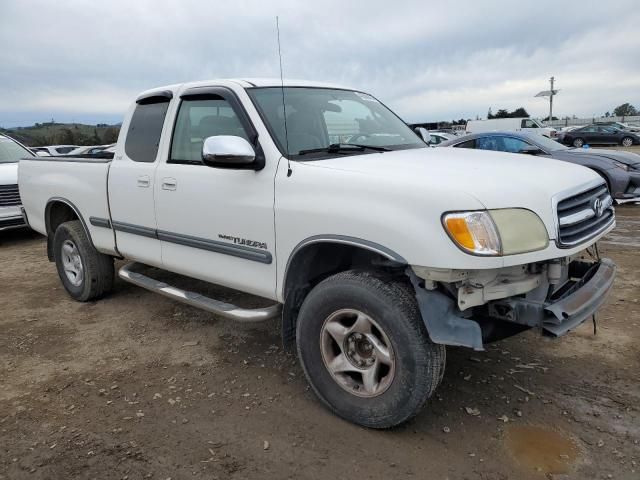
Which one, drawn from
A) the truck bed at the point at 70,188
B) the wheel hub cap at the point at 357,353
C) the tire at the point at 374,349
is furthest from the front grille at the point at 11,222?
the wheel hub cap at the point at 357,353

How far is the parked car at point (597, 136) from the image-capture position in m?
30.6

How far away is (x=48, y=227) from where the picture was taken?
5.78 meters

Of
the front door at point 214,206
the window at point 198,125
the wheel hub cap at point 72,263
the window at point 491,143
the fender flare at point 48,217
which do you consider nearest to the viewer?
the front door at point 214,206

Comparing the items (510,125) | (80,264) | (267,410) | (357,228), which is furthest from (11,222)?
(510,125)

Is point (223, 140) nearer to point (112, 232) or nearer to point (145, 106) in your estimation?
point (145, 106)

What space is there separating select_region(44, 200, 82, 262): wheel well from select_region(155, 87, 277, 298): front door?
2.10m

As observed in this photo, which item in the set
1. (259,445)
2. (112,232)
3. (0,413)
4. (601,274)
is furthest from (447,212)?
(112,232)

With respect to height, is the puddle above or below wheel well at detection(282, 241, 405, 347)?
below

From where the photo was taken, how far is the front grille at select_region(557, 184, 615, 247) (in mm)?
2854

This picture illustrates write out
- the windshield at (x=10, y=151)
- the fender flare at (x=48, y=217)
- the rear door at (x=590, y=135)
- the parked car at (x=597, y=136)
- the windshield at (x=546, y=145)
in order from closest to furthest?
the fender flare at (x=48, y=217)
the windshield at (x=10, y=151)
the windshield at (x=546, y=145)
the parked car at (x=597, y=136)
the rear door at (x=590, y=135)

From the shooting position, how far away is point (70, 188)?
205 inches

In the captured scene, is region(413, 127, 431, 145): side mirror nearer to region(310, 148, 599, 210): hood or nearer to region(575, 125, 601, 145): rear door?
region(310, 148, 599, 210): hood

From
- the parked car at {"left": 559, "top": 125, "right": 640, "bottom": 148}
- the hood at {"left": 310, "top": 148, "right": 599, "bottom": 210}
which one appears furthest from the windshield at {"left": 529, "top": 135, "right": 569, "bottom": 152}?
the parked car at {"left": 559, "top": 125, "right": 640, "bottom": 148}

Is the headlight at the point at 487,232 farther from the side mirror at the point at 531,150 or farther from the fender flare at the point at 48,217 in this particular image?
the side mirror at the point at 531,150
